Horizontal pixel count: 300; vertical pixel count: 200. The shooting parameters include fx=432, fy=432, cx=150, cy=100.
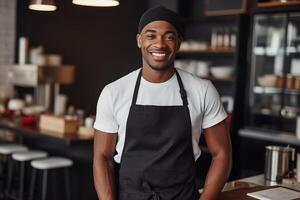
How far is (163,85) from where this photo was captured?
66.5 inches

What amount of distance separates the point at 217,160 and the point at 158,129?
26 cm

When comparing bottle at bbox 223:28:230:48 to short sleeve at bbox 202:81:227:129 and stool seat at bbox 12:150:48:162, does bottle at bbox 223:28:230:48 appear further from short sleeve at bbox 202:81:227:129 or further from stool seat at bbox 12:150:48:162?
short sleeve at bbox 202:81:227:129

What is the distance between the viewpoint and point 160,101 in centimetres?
168

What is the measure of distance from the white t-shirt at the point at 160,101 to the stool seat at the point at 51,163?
2276mm

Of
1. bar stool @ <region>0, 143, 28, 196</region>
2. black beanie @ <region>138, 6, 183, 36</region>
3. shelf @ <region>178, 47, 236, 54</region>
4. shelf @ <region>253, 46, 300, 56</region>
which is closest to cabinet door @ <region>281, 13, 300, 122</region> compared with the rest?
shelf @ <region>253, 46, 300, 56</region>

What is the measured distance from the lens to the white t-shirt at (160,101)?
167 cm

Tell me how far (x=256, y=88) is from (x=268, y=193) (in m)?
3.21

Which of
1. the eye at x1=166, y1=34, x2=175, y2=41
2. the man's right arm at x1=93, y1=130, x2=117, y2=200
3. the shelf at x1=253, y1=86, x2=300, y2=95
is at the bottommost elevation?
the man's right arm at x1=93, y1=130, x2=117, y2=200

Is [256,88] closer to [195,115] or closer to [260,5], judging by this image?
[260,5]

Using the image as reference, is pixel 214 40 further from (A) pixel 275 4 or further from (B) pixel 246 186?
(B) pixel 246 186

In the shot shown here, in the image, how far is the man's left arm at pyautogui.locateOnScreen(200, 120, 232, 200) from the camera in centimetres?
167

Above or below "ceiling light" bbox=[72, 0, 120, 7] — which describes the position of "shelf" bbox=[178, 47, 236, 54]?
below

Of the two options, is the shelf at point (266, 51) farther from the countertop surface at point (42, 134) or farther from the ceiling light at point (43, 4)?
the ceiling light at point (43, 4)

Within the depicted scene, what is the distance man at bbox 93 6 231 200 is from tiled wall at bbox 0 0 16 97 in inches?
180
